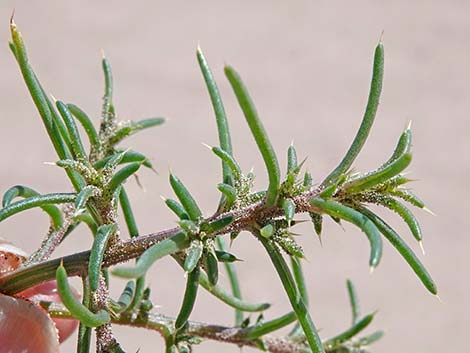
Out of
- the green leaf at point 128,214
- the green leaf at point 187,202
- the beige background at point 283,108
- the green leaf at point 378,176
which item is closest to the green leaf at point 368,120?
the green leaf at point 378,176

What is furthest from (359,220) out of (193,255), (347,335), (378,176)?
(347,335)

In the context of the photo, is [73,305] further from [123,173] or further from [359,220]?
[359,220]

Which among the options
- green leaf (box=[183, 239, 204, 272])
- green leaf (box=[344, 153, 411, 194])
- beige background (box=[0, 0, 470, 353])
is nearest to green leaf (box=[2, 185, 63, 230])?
green leaf (box=[183, 239, 204, 272])

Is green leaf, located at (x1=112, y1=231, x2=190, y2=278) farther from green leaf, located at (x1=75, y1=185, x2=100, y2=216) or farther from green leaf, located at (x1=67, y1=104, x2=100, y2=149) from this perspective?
green leaf, located at (x1=67, y1=104, x2=100, y2=149)

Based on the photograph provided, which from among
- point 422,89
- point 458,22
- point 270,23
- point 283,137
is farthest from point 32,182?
point 458,22

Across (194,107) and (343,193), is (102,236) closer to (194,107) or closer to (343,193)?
(343,193)

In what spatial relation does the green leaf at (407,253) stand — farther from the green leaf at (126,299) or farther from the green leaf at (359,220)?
the green leaf at (126,299)
